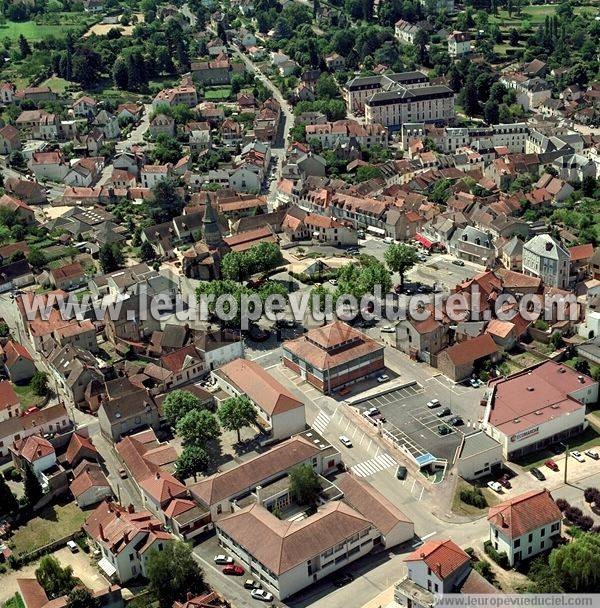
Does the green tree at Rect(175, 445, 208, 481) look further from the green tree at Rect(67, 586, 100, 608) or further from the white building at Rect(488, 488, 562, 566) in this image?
the white building at Rect(488, 488, 562, 566)

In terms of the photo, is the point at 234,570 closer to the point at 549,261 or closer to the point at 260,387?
the point at 260,387

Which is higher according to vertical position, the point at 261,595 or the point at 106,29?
the point at 106,29

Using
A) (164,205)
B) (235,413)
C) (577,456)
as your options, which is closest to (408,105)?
(164,205)

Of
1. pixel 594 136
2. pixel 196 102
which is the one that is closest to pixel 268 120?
pixel 196 102

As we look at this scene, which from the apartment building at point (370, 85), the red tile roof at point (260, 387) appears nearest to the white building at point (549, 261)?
the red tile roof at point (260, 387)

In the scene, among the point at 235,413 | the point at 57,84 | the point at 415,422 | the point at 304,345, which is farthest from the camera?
the point at 57,84
